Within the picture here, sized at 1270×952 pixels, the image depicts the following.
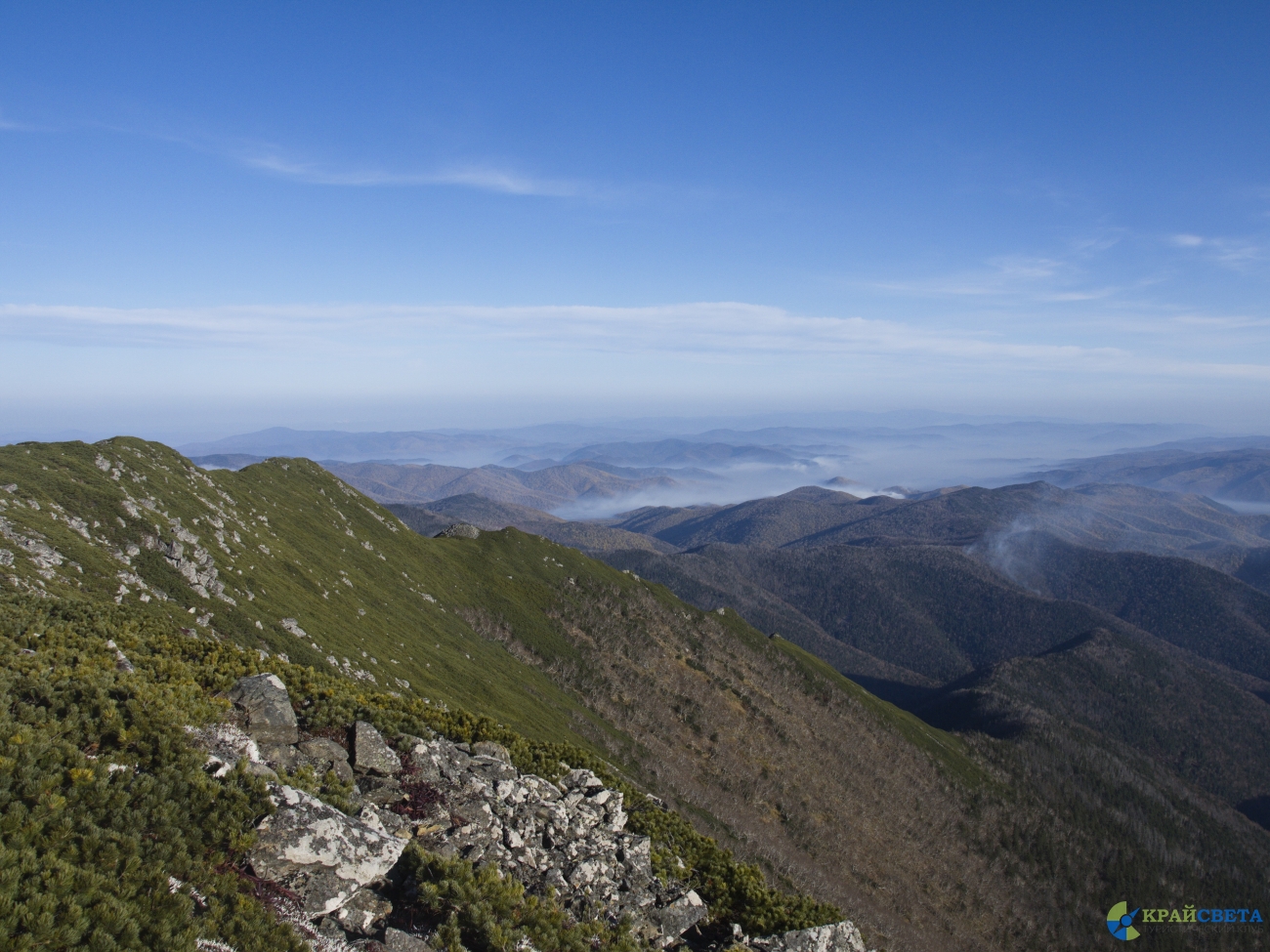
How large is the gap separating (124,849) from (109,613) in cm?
1928

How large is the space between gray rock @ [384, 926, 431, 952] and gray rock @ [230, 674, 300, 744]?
8333 millimetres

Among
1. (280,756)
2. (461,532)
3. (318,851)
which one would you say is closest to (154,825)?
(318,851)

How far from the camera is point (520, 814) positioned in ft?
76.8

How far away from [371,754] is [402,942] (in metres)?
7.38

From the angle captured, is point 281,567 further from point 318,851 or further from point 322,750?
point 318,851

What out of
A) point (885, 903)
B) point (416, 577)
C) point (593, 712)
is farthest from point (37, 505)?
point (885, 903)

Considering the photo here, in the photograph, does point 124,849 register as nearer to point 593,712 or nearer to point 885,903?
point 593,712

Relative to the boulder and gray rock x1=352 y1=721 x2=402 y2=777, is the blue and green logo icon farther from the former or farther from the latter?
the boulder

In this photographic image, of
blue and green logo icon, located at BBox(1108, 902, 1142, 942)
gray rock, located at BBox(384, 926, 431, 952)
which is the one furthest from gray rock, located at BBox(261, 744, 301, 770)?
blue and green logo icon, located at BBox(1108, 902, 1142, 942)

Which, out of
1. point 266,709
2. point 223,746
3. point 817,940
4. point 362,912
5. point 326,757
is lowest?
point 817,940

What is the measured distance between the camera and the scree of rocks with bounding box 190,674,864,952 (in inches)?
663

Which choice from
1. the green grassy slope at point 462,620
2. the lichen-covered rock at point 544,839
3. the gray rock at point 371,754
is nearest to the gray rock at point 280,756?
the gray rock at point 371,754

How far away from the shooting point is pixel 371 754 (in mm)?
22641

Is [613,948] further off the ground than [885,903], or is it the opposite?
[613,948]
